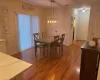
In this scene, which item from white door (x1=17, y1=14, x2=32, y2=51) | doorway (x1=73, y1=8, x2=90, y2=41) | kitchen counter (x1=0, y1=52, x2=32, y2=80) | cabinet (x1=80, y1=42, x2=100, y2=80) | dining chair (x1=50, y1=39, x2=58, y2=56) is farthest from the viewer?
doorway (x1=73, y1=8, x2=90, y2=41)

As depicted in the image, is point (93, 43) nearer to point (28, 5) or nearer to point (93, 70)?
point (93, 70)

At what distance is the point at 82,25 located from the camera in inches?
308

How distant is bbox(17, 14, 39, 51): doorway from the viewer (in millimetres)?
5238

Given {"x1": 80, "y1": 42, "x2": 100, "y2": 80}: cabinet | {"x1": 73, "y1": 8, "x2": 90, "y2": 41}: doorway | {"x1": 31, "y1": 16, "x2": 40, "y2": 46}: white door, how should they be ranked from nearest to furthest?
{"x1": 80, "y1": 42, "x2": 100, "y2": 80}: cabinet
{"x1": 31, "y1": 16, "x2": 40, "y2": 46}: white door
{"x1": 73, "y1": 8, "x2": 90, "y2": 41}: doorway

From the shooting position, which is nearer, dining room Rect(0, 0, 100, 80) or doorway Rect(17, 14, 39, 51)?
dining room Rect(0, 0, 100, 80)

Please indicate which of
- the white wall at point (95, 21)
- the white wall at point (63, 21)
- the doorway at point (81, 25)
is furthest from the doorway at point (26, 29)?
the doorway at point (81, 25)

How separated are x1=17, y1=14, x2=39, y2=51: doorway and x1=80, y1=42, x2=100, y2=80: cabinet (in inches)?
152

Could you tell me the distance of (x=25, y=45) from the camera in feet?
18.5

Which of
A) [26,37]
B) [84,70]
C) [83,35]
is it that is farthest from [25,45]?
[83,35]

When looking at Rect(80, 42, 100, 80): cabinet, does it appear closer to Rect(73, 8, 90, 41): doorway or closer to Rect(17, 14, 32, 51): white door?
Rect(17, 14, 32, 51): white door

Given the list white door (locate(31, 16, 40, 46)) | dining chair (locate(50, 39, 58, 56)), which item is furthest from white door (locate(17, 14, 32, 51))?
dining chair (locate(50, 39, 58, 56))

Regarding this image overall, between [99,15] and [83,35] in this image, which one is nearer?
[99,15]

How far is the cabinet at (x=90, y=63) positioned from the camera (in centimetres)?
198

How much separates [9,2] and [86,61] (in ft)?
12.9
